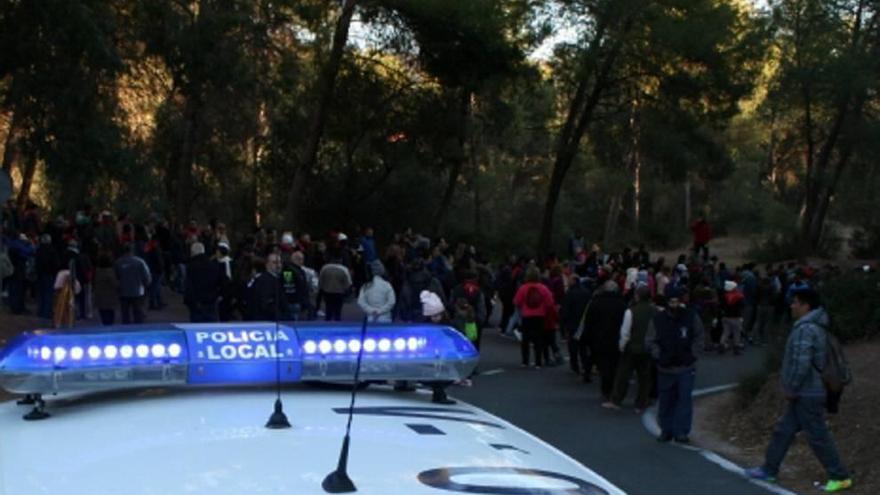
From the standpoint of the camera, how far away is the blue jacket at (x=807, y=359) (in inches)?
394

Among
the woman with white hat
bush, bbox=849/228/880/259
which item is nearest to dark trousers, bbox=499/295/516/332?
the woman with white hat

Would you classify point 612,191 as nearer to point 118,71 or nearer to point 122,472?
point 118,71

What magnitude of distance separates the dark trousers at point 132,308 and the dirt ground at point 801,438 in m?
9.04

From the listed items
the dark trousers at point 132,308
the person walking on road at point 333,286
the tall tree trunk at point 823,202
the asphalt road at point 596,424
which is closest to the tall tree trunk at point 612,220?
the tall tree trunk at point 823,202

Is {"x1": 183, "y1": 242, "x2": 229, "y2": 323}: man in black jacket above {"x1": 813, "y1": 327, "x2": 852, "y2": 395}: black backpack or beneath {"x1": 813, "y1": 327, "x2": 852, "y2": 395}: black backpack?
above

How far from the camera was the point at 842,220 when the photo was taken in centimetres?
4700

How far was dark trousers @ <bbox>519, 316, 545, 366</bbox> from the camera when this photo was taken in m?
18.6

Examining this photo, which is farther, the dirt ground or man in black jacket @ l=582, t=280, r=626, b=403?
man in black jacket @ l=582, t=280, r=626, b=403

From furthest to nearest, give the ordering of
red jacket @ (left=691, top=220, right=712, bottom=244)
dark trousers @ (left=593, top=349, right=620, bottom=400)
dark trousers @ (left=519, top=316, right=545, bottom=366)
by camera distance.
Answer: red jacket @ (left=691, top=220, right=712, bottom=244) < dark trousers @ (left=519, top=316, right=545, bottom=366) < dark trousers @ (left=593, top=349, right=620, bottom=400)

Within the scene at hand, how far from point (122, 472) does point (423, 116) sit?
1308 inches

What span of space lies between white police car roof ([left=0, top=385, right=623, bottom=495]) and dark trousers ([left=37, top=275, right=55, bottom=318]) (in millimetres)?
17011

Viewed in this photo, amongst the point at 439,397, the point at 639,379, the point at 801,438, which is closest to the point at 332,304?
the point at 639,379

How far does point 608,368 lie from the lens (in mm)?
15758

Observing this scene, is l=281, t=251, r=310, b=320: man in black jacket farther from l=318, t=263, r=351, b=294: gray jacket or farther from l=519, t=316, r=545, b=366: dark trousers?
l=519, t=316, r=545, b=366: dark trousers
